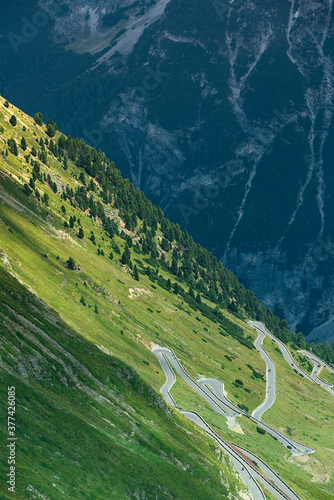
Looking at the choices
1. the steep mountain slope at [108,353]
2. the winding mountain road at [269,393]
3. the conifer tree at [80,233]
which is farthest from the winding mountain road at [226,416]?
the conifer tree at [80,233]

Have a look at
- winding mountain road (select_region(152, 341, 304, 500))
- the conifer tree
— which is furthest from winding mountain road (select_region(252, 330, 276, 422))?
the conifer tree

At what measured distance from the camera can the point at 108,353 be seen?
105m

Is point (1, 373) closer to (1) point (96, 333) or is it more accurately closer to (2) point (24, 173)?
(1) point (96, 333)

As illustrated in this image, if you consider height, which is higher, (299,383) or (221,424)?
(299,383)

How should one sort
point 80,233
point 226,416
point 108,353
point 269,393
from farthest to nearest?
point 80,233 < point 269,393 < point 226,416 < point 108,353

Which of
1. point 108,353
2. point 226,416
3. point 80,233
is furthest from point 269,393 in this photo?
point 108,353

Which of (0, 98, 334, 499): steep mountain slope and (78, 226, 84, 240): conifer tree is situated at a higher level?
(78, 226, 84, 240): conifer tree

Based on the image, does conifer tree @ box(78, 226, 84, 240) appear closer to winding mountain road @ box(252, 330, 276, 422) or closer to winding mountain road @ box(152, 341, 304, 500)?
winding mountain road @ box(152, 341, 304, 500)

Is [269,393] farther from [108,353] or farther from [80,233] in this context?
[108,353]

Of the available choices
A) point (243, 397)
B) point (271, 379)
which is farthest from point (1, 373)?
point (271, 379)

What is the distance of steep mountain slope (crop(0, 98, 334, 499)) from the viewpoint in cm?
6906

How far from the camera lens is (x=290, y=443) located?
417ft

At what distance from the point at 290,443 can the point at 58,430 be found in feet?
268

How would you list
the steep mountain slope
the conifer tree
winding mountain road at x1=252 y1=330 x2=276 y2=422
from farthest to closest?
1. the conifer tree
2. winding mountain road at x1=252 y1=330 x2=276 y2=422
3. the steep mountain slope
